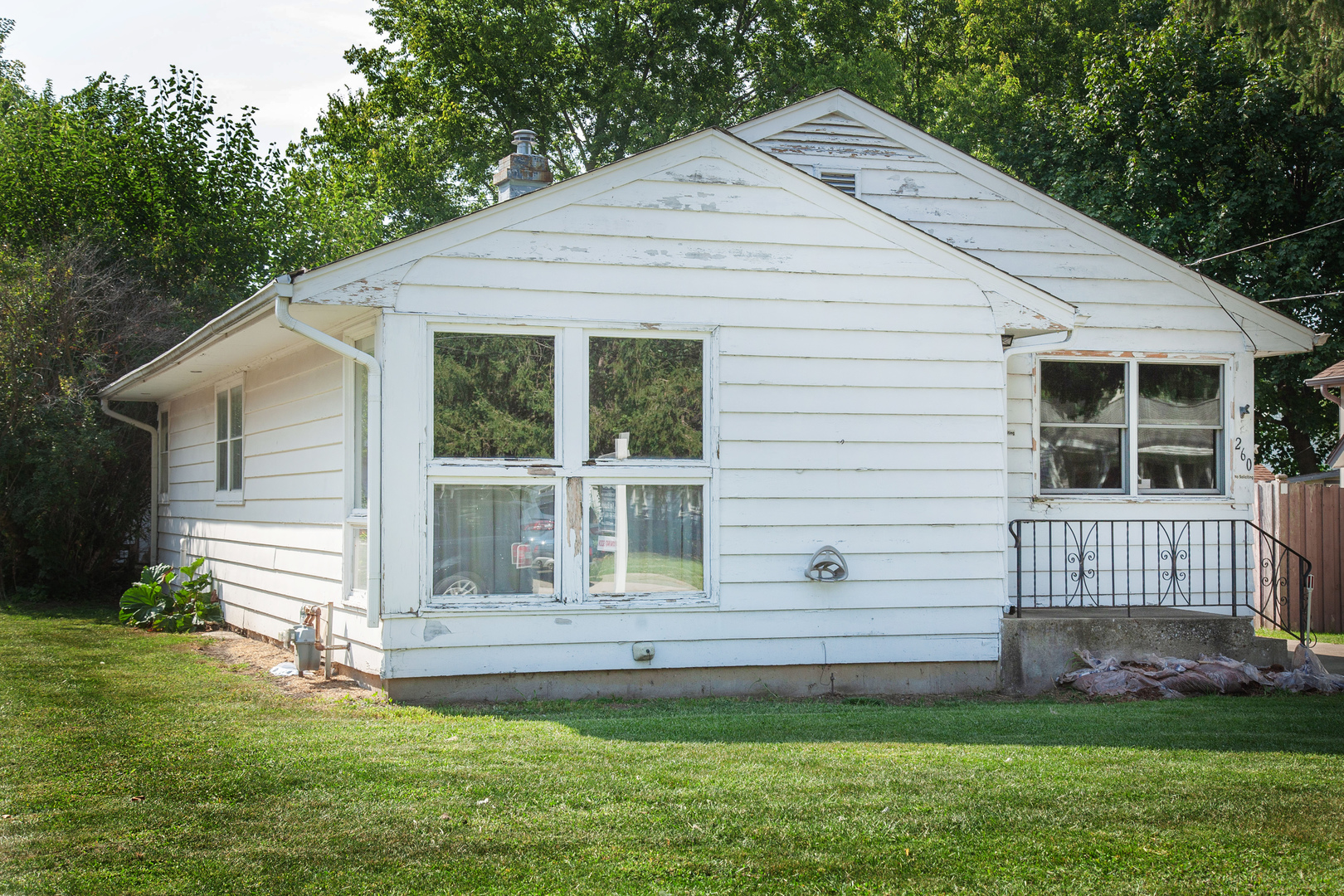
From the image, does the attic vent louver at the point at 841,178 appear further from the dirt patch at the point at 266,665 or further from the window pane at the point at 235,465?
the window pane at the point at 235,465

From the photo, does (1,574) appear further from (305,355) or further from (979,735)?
(979,735)

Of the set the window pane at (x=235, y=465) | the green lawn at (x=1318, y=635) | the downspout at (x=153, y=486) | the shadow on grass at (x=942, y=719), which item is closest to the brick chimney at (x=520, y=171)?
the shadow on grass at (x=942, y=719)

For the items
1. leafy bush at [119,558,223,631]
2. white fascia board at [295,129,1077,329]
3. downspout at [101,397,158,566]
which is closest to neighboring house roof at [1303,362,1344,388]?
white fascia board at [295,129,1077,329]

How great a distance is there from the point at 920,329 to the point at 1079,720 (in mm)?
2968

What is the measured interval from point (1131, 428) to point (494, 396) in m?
5.67

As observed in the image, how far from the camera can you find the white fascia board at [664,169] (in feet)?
23.0

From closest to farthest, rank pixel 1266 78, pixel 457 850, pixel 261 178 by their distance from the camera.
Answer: pixel 457 850 → pixel 1266 78 → pixel 261 178

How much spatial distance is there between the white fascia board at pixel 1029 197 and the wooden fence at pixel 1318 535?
457 cm

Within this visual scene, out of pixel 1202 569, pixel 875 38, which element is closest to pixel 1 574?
pixel 1202 569

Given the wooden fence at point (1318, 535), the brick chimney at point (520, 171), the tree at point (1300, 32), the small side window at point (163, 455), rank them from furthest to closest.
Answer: the small side window at point (163, 455) < the wooden fence at point (1318, 535) < the brick chimney at point (520, 171) < the tree at point (1300, 32)

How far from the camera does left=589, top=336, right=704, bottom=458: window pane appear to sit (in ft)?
24.5

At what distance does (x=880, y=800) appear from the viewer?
459 cm

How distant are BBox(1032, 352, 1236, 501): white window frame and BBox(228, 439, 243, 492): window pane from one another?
25.8ft

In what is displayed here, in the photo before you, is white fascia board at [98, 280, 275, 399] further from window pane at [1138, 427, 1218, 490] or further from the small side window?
window pane at [1138, 427, 1218, 490]
